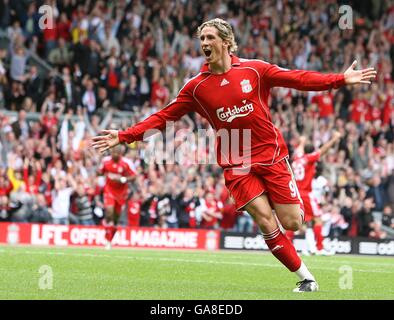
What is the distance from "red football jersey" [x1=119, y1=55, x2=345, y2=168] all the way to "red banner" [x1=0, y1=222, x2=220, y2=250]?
45.0 feet

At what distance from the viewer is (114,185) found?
23594 mm

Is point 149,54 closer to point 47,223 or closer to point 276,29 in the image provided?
point 276,29

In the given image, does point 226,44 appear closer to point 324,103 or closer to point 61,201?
point 61,201

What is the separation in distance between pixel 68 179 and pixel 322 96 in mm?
8733

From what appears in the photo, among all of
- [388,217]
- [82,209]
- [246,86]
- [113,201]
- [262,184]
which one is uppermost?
[246,86]

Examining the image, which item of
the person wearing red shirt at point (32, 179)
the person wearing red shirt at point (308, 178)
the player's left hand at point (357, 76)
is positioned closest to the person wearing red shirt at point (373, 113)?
the person wearing red shirt at point (308, 178)

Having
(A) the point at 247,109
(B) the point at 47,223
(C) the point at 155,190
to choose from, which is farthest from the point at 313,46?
(A) the point at 247,109

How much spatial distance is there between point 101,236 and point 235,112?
47.5ft

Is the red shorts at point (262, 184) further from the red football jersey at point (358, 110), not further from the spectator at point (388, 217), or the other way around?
the red football jersey at point (358, 110)

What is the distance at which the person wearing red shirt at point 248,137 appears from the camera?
1195cm

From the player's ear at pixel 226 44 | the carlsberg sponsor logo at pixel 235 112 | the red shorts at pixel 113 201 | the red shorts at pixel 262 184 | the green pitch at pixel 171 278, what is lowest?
the green pitch at pixel 171 278

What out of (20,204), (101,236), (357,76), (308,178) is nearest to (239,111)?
(357,76)

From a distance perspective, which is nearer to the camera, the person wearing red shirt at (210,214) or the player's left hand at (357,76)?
the player's left hand at (357,76)

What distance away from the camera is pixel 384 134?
30.8 metres
